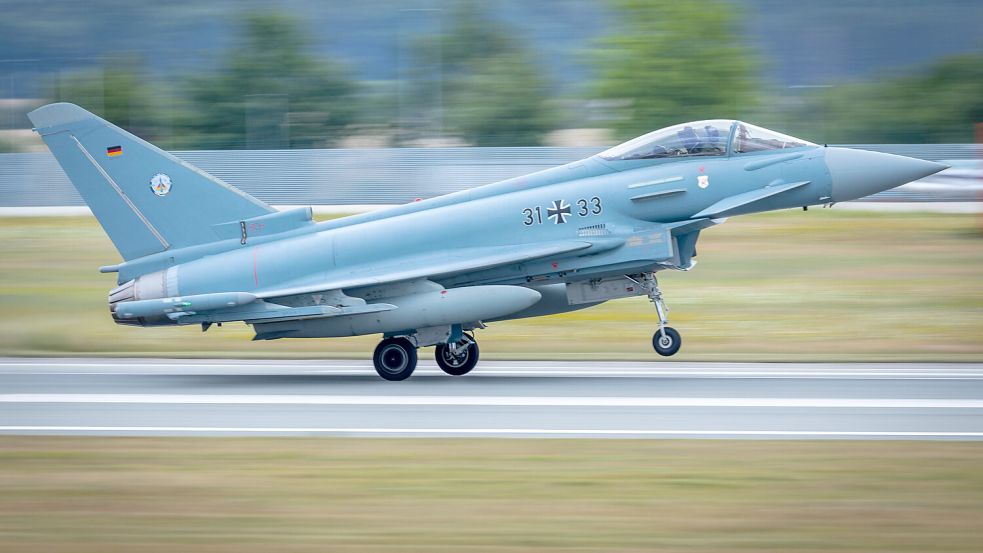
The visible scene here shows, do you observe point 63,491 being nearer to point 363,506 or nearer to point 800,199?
point 363,506

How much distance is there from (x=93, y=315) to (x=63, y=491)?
11949mm

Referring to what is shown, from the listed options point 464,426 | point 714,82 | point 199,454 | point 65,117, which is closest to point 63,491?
point 199,454

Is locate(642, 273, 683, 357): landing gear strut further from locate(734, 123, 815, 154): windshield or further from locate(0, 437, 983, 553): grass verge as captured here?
locate(0, 437, 983, 553): grass verge

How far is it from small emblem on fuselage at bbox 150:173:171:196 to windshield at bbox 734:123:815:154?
7259 mm

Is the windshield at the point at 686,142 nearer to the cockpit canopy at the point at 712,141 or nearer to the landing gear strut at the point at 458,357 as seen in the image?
the cockpit canopy at the point at 712,141

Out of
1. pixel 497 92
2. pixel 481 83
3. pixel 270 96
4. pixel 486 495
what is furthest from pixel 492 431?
pixel 270 96

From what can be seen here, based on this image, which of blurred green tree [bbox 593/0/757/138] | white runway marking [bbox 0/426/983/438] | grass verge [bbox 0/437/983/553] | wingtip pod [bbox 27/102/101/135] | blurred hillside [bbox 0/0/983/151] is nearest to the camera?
grass verge [bbox 0/437/983/553]

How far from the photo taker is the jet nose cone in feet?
46.4

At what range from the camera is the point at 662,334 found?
1470 centimetres

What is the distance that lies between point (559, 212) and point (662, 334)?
6.66ft

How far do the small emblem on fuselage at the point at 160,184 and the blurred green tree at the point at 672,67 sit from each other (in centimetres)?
3376

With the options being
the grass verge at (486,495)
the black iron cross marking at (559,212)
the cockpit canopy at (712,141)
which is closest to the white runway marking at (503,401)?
the grass verge at (486,495)

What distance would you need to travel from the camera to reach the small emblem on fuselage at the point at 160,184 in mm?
15070

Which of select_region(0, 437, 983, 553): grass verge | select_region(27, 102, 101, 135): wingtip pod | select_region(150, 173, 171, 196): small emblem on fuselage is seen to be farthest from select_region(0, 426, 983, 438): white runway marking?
select_region(27, 102, 101, 135): wingtip pod
